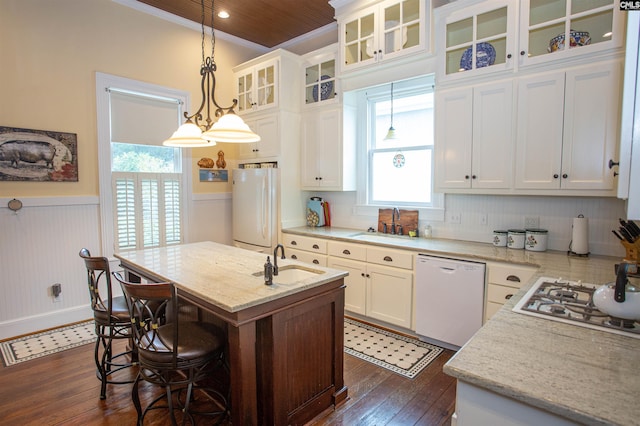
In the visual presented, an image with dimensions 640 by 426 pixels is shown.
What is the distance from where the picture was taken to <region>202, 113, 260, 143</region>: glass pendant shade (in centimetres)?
217

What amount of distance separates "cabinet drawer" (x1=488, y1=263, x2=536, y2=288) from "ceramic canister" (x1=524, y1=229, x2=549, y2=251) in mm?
431

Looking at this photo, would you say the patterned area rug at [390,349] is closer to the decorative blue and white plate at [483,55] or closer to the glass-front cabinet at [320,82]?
the decorative blue and white plate at [483,55]

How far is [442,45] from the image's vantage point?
120 inches

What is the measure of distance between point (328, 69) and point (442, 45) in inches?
56.9

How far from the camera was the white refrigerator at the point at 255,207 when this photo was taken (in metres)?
4.17

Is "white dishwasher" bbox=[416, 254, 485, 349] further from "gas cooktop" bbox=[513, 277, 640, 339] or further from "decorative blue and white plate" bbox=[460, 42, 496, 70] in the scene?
"decorative blue and white plate" bbox=[460, 42, 496, 70]

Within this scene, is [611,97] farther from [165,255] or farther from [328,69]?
[165,255]

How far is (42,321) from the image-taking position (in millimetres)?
3402

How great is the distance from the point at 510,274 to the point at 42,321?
4243mm

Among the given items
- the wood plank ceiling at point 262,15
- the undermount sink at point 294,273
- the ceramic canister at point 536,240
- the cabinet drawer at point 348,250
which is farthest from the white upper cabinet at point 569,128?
the wood plank ceiling at point 262,15

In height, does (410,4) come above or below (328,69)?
above

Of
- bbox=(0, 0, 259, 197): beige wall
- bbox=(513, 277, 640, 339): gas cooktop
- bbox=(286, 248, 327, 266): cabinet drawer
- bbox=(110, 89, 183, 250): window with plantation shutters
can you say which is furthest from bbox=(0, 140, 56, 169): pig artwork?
bbox=(513, 277, 640, 339): gas cooktop

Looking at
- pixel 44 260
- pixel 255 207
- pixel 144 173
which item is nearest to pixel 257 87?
pixel 255 207

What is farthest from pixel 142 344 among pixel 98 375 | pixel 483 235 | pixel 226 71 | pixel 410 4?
pixel 226 71
